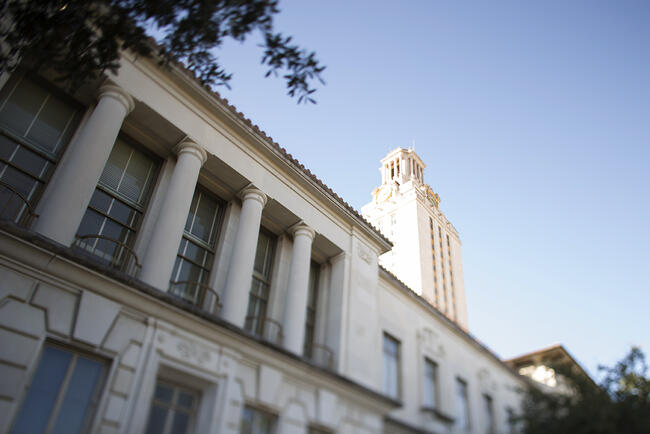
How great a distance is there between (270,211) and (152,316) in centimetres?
624

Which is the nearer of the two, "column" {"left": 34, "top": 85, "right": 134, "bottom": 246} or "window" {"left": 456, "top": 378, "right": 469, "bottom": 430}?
"column" {"left": 34, "top": 85, "right": 134, "bottom": 246}

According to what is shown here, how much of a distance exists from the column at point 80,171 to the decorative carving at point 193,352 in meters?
3.19

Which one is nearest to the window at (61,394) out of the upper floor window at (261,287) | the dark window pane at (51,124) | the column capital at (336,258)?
the upper floor window at (261,287)

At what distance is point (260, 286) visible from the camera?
49.8 feet

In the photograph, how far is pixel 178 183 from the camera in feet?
41.9

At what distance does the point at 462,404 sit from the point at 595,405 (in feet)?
16.1

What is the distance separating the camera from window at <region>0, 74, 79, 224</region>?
35.8 ft

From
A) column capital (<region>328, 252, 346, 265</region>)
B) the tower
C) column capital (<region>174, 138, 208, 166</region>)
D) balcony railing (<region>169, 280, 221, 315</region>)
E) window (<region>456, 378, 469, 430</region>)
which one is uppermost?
the tower

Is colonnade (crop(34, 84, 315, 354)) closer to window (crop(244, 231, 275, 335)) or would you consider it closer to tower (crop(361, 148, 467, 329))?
window (crop(244, 231, 275, 335))

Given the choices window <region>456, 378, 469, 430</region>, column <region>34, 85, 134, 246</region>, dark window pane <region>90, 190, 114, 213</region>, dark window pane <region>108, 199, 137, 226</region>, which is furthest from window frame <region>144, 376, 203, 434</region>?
window <region>456, 378, 469, 430</region>

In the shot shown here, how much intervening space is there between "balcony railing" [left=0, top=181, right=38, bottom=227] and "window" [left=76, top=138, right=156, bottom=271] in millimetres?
1144

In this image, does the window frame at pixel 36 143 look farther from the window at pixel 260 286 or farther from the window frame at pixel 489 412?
the window frame at pixel 489 412

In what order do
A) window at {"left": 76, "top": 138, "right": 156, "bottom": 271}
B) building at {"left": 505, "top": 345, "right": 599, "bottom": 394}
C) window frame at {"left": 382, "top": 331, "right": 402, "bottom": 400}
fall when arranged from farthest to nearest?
1. building at {"left": 505, "top": 345, "right": 599, "bottom": 394}
2. window frame at {"left": 382, "top": 331, "right": 402, "bottom": 400}
3. window at {"left": 76, "top": 138, "right": 156, "bottom": 271}

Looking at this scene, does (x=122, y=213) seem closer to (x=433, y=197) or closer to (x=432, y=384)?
(x=432, y=384)
